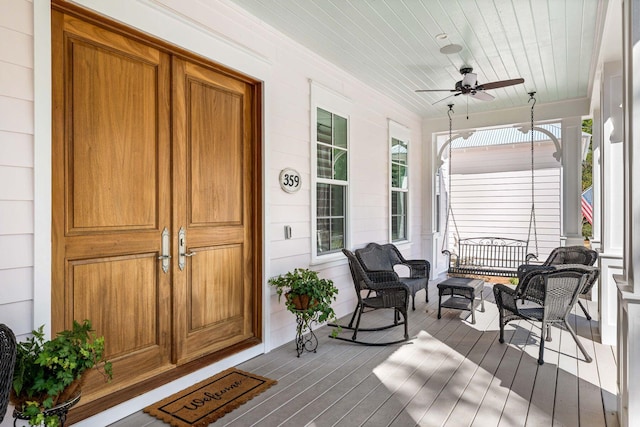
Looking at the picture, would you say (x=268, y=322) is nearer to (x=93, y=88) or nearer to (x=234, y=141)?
(x=234, y=141)

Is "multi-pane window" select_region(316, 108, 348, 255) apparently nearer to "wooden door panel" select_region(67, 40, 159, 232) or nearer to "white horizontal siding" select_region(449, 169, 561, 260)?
"wooden door panel" select_region(67, 40, 159, 232)

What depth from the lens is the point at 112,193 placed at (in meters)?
2.54

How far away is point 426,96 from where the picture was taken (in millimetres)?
6008

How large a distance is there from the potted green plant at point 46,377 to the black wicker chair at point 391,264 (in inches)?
124

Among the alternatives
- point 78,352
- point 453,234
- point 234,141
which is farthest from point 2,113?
point 453,234

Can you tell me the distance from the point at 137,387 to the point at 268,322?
1247 millimetres

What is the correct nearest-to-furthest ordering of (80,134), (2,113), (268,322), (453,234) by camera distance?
(2,113)
(80,134)
(268,322)
(453,234)

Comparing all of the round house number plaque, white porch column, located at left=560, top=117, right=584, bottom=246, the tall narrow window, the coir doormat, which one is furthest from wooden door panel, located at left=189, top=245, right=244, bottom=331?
white porch column, located at left=560, top=117, right=584, bottom=246

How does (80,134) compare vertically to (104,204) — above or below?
above

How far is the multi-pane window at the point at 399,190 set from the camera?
6359mm

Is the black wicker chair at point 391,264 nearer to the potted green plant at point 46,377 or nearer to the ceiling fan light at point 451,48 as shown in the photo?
the ceiling fan light at point 451,48

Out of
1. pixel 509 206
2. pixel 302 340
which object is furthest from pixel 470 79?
pixel 509 206

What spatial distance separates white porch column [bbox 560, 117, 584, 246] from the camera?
6.09 meters

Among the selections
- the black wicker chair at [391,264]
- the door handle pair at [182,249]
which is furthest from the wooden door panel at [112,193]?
the black wicker chair at [391,264]
